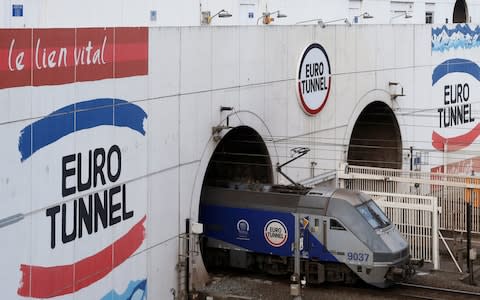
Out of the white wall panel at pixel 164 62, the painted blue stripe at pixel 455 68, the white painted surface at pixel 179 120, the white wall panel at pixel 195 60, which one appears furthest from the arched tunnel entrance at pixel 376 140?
the white wall panel at pixel 164 62

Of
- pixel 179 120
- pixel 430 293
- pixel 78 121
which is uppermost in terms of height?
pixel 78 121

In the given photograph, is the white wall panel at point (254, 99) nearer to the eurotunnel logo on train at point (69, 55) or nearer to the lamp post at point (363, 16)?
the eurotunnel logo on train at point (69, 55)

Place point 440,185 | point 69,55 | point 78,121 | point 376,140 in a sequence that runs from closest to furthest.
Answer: point 69,55 < point 78,121 < point 440,185 < point 376,140

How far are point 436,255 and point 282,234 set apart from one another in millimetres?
5492

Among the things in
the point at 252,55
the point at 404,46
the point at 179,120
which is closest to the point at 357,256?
the point at 179,120

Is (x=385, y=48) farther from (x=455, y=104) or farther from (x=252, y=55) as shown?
(x=252, y=55)

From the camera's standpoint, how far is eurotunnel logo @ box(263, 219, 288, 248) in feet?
85.7

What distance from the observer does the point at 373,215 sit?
26031 mm

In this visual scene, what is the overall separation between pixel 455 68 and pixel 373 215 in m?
18.1

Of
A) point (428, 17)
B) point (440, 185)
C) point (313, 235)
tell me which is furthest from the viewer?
point (428, 17)

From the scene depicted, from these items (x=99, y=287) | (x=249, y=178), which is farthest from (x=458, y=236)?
(x=99, y=287)

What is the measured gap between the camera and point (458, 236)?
34156 mm

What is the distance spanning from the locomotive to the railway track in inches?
19.7

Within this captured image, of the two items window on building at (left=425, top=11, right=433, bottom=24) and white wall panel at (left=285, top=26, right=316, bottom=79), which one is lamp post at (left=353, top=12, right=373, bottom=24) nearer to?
window on building at (left=425, top=11, right=433, bottom=24)
